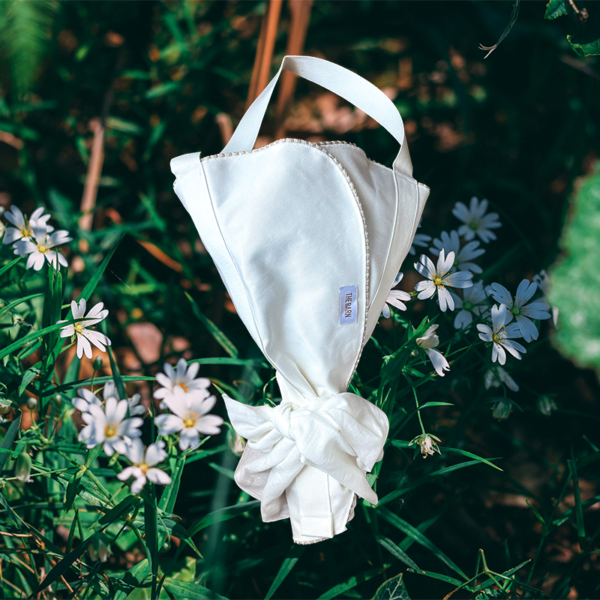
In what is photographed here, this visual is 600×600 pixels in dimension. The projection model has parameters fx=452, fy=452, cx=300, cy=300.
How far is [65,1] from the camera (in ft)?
4.52

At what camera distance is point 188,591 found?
77 centimetres

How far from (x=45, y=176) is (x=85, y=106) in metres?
0.30

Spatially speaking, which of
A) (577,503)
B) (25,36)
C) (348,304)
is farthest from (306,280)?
(25,36)

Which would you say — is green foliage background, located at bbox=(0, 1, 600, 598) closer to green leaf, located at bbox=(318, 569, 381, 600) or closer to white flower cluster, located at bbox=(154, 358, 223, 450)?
green leaf, located at bbox=(318, 569, 381, 600)

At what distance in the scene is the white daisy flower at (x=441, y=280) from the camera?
79cm

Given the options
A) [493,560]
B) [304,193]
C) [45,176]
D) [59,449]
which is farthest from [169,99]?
[493,560]

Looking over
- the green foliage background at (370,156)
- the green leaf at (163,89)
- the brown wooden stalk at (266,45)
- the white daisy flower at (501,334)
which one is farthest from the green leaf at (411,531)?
the green leaf at (163,89)

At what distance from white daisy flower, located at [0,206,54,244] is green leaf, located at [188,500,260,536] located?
616 millimetres

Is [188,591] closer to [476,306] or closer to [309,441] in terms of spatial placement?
[309,441]

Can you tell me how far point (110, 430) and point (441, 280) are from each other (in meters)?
0.59

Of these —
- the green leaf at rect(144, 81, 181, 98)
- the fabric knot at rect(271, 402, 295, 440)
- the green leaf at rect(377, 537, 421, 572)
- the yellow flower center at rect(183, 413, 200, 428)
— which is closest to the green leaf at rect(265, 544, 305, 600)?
the green leaf at rect(377, 537, 421, 572)

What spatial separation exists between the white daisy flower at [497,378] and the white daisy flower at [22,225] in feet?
2.90

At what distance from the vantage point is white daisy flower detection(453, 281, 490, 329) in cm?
84

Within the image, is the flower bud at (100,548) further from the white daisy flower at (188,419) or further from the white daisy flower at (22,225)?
the white daisy flower at (22,225)
